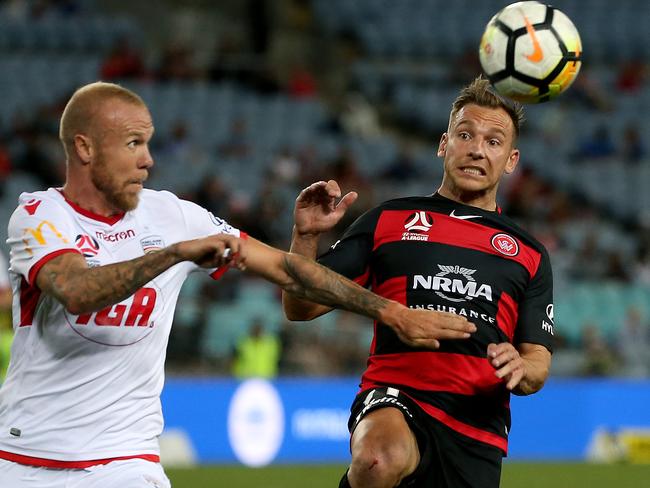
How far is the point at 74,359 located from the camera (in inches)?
174

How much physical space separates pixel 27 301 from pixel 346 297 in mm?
1166

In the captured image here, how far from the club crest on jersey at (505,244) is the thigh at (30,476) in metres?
2.24

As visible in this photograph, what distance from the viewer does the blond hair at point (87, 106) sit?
14.8 ft

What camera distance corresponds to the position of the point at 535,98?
5992 millimetres

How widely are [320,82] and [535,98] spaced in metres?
17.8

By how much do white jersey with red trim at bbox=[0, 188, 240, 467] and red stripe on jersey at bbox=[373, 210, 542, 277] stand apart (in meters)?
1.37

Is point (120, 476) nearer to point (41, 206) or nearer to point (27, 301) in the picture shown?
point (27, 301)

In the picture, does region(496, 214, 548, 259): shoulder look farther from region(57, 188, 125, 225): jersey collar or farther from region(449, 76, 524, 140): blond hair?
region(57, 188, 125, 225): jersey collar

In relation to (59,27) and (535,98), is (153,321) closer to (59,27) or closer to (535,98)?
(535,98)

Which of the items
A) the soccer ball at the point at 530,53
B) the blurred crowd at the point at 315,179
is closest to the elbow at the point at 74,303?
the soccer ball at the point at 530,53

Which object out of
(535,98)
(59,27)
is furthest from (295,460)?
(59,27)

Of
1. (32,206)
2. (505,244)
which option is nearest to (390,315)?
(505,244)

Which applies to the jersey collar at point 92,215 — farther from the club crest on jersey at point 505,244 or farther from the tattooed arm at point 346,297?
the club crest on jersey at point 505,244

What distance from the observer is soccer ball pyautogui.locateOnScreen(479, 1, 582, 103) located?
5973mm
